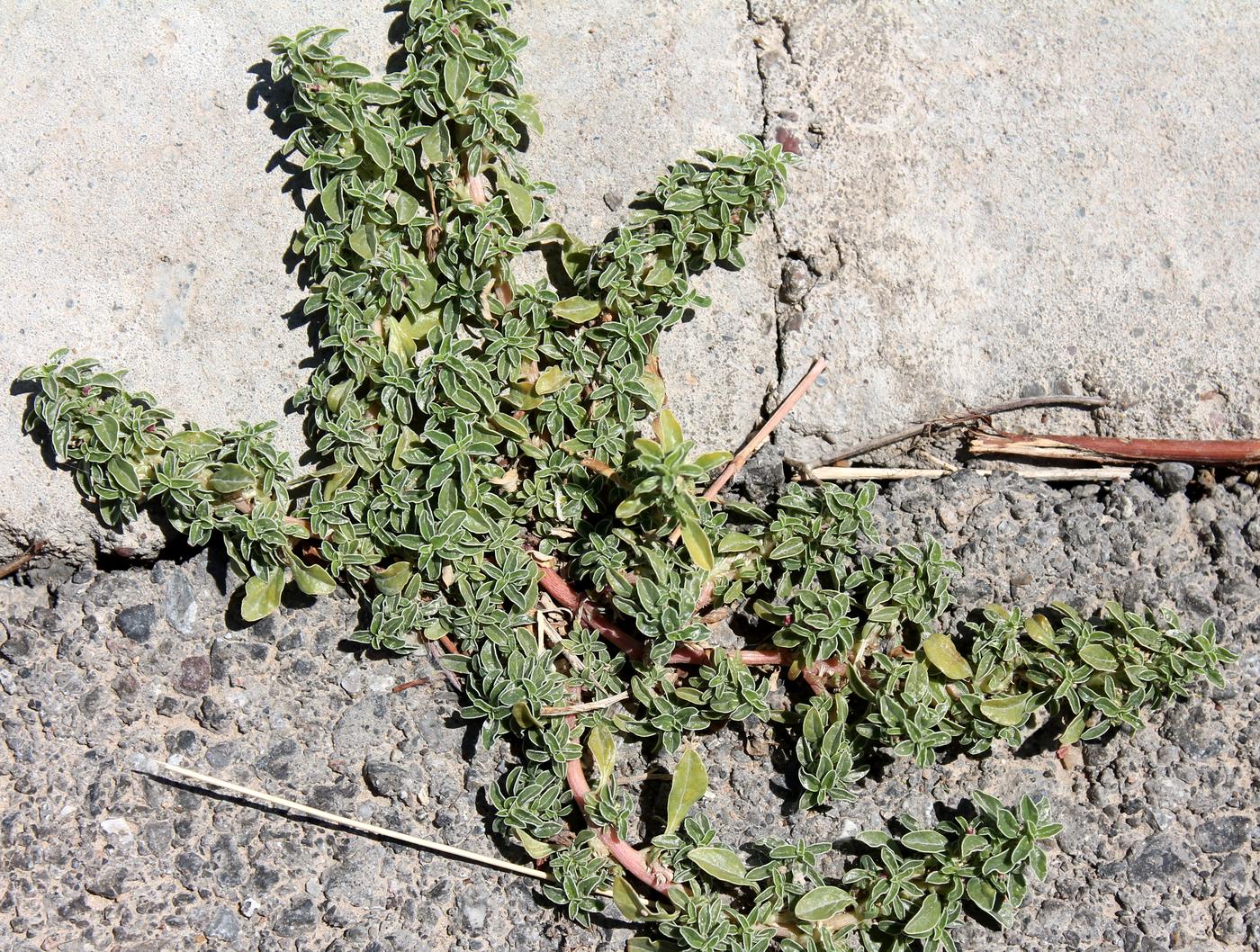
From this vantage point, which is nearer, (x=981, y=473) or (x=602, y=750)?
(x=602, y=750)

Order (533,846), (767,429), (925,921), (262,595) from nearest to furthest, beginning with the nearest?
(925,921) < (533,846) < (262,595) < (767,429)

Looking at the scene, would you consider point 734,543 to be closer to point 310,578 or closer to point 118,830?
point 310,578

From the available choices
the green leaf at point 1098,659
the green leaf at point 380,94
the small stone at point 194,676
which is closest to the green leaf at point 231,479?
Result: the small stone at point 194,676

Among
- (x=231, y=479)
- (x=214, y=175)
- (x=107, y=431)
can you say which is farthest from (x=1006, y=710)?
(x=214, y=175)

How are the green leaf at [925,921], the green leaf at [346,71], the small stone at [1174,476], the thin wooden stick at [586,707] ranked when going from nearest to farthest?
the green leaf at [925,921], the thin wooden stick at [586,707], the green leaf at [346,71], the small stone at [1174,476]

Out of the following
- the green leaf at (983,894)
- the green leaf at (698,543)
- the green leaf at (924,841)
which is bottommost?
the green leaf at (983,894)

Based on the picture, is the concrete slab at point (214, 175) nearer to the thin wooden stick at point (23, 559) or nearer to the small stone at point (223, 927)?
the thin wooden stick at point (23, 559)
